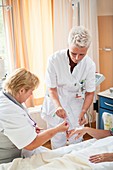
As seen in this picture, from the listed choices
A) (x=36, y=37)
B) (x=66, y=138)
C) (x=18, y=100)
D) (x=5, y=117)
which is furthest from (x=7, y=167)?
(x=36, y=37)

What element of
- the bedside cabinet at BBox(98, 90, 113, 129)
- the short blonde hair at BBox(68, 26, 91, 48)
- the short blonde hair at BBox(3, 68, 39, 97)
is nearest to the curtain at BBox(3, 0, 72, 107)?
the bedside cabinet at BBox(98, 90, 113, 129)

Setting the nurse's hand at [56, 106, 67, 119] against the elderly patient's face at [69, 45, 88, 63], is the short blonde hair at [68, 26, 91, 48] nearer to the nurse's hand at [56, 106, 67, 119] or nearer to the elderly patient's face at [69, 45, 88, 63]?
the elderly patient's face at [69, 45, 88, 63]

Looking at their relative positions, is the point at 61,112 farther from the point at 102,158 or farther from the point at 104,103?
the point at 104,103

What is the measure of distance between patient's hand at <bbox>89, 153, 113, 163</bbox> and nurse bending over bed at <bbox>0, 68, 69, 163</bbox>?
300 mm

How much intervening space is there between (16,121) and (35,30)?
1.75m

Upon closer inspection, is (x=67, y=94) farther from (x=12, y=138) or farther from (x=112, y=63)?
(x=112, y=63)

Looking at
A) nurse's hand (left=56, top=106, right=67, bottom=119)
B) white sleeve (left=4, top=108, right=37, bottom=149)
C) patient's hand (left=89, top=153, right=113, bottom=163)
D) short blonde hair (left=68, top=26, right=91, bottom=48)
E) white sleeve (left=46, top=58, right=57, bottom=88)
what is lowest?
patient's hand (left=89, top=153, right=113, bottom=163)

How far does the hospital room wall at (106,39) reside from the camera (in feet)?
10.6

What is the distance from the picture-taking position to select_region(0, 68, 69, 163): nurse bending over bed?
1439 mm

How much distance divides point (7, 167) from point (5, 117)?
290 mm

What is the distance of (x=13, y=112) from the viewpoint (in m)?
1.45

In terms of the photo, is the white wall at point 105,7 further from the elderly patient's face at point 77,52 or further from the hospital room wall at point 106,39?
the elderly patient's face at point 77,52

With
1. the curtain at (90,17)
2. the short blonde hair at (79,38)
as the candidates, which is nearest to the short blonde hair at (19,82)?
the short blonde hair at (79,38)

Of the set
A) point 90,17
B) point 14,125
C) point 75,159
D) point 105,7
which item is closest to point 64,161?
point 75,159
